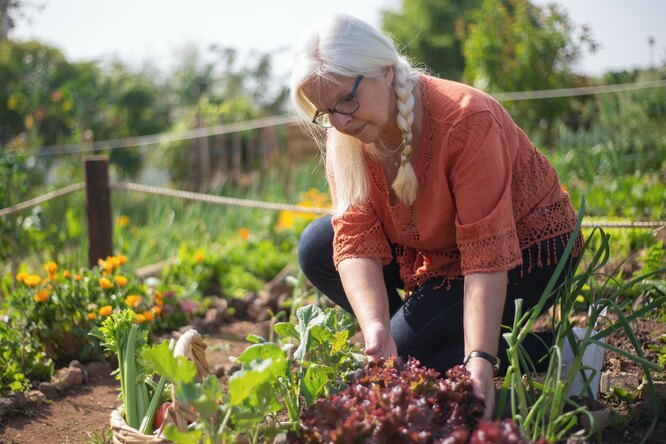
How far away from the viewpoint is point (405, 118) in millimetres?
1982

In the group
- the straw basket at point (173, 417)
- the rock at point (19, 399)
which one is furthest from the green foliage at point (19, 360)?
the straw basket at point (173, 417)

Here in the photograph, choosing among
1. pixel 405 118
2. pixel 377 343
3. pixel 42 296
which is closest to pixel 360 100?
pixel 405 118

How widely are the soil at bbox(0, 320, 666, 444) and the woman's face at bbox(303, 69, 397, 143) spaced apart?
3.11ft

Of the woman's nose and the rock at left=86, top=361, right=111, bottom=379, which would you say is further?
the rock at left=86, top=361, right=111, bottom=379

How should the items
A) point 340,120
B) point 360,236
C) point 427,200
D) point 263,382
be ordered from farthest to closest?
point 360,236, point 427,200, point 340,120, point 263,382

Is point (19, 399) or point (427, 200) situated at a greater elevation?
point (427, 200)

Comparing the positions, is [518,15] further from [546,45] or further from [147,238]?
[147,238]

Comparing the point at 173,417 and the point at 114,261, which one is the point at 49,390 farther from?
the point at 173,417

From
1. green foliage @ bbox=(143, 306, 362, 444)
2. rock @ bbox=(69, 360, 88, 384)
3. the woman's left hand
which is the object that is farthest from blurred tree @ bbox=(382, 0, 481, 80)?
the woman's left hand

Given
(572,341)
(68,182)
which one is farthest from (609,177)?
(68,182)

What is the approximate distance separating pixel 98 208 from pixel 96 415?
1661 mm

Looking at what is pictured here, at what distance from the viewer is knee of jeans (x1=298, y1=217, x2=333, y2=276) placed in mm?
2518

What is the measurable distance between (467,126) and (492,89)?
636cm

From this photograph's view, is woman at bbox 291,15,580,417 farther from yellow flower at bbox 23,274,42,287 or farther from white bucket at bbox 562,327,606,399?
yellow flower at bbox 23,274,42,287
